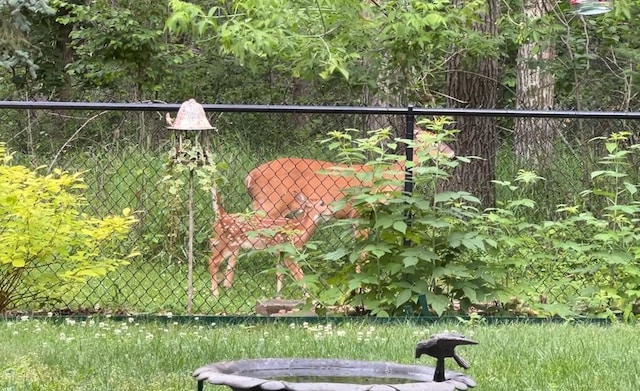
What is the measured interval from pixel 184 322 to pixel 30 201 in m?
1.21

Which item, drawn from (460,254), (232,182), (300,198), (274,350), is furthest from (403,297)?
(232,182)

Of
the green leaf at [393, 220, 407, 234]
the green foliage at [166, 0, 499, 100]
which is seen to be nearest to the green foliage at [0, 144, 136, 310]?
the green leaf at [393, 220, 407, 234]

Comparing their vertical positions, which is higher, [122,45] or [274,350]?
[122,45]

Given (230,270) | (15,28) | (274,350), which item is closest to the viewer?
(274,350)

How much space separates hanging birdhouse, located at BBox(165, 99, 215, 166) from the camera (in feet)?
21.7

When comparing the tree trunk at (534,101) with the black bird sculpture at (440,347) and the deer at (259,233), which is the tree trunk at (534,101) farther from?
the black bird sculpture at (440,347)

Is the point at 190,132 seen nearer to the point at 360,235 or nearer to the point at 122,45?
the point at 360,235

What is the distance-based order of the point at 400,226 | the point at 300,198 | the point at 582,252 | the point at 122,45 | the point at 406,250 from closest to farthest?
the point at 400,226 → the point at 406,250 → the point at 582,252 → the point at 300,198 → the point at 122,45

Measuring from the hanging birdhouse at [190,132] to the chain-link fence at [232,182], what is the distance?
124 mm

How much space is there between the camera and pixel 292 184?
7.73m

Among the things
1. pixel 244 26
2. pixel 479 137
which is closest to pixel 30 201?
pixel 244 26

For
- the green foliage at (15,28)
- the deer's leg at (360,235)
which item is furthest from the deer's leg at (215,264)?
the green foliage at (15,28)

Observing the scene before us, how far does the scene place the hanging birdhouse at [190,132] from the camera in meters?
6.61

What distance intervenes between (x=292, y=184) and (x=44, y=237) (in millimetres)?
2008
